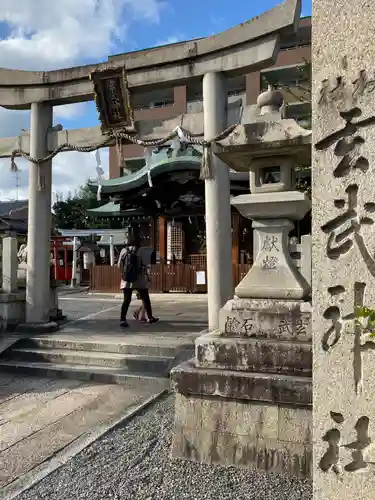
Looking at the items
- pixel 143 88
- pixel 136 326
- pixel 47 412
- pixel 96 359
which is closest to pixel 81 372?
pixel 96 359

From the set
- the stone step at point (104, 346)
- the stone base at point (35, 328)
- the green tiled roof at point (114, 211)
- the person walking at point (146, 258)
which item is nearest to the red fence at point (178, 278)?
the green tiled roof at point (114, 211)

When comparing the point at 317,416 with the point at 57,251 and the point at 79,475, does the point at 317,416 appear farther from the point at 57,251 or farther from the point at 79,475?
the point at 57,251

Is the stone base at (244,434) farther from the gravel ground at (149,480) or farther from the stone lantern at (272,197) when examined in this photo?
the stone lantern at (272,197)

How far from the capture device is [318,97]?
6.81 feet

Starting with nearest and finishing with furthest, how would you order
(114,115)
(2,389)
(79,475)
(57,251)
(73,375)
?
(79,475) < (2,389) < (73,375) < (114,115) < (57,251)

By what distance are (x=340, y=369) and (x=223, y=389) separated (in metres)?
1.40

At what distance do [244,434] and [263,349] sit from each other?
25.2 inches

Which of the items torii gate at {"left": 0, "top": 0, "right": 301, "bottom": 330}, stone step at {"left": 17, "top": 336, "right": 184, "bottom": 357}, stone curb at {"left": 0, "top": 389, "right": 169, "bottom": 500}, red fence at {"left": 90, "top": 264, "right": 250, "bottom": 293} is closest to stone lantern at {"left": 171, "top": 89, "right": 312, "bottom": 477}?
stone curb at {"left": 0, "top": 389, "right": 169, "bottom": 500}

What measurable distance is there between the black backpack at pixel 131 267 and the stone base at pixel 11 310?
1954 millimetres

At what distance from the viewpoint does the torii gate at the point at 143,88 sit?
648 cm

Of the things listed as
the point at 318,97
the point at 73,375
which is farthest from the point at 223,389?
the point at 73,375

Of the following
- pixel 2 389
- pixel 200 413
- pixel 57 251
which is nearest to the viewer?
pixel 200 413

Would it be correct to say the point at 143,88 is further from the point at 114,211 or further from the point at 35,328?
the point at 114,211

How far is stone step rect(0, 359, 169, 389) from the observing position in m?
5.45
